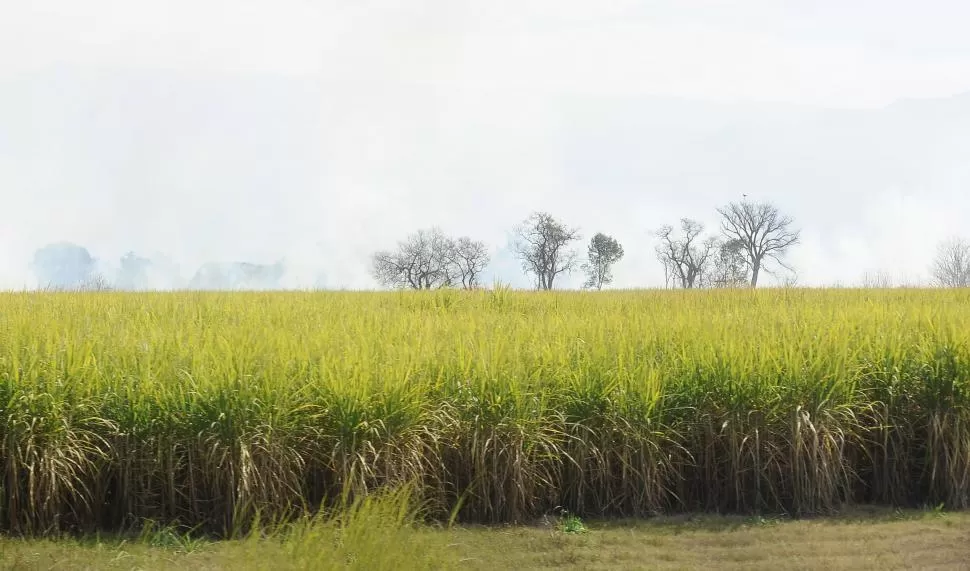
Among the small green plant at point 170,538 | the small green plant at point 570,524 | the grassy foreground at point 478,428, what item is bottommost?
the small green plant at point 170,538

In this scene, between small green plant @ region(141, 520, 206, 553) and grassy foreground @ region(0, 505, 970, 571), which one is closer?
grassy foreground @ region(0, 505, 970, 571)

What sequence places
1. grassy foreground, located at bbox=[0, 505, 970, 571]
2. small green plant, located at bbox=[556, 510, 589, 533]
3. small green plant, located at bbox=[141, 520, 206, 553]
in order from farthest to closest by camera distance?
small green plant, located at bbox=[556, 510, 589, 533] < small green plant, located at bbox=[141, 520, 206, 553] < grassy foreground, located at bbox=[0, 505, 970, 571]

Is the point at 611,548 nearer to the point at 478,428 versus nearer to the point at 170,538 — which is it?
the point at 478,428

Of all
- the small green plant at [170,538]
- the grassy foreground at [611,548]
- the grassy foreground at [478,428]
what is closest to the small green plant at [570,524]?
the grassy foreground at [611,548]

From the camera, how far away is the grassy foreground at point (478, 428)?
529 cm

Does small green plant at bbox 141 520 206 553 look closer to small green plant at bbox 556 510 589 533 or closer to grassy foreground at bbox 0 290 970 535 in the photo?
grassy foreground at bbox 0 290 970 535

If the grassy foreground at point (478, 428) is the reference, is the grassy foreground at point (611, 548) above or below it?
below

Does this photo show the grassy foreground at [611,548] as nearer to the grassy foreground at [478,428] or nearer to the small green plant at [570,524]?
the small green plant at [570,524]

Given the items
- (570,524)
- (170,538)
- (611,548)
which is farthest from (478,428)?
(170,538)

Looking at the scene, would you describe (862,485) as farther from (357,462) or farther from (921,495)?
(357,462)

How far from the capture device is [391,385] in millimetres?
5383

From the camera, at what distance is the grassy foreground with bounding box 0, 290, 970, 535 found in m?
5.29

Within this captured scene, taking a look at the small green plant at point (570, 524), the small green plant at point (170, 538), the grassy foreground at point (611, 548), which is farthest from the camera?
the small green plant at point (570, 524)

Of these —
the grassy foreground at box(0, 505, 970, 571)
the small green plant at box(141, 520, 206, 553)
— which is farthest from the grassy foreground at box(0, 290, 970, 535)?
the grassy foreground at box(0, 505, 970, 571)
